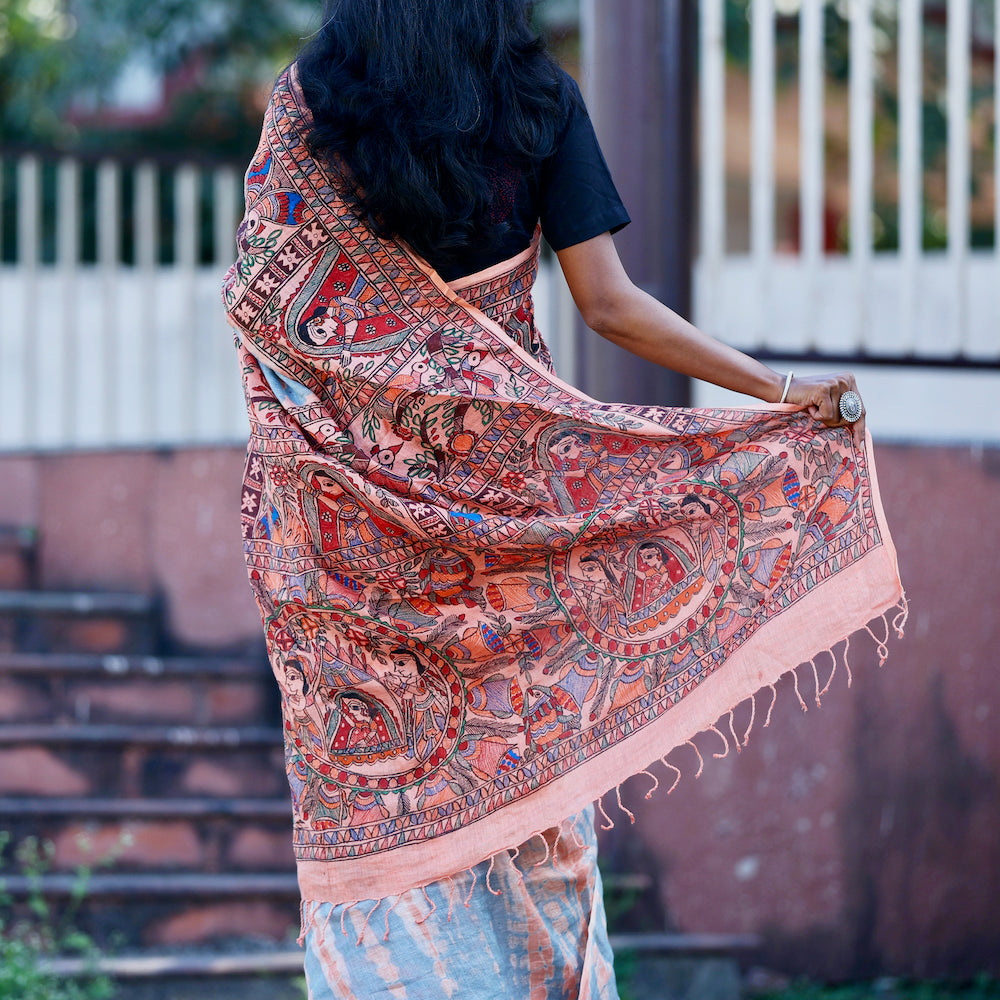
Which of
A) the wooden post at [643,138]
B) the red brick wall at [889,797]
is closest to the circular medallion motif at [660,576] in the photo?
the wooden post at [643,138]

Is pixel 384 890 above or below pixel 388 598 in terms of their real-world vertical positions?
below

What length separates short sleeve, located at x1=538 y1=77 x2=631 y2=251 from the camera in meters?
1.96

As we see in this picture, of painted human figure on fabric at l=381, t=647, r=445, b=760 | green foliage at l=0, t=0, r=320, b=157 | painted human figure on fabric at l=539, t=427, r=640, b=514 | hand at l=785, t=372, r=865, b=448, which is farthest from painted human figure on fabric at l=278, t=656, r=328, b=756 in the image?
green foliage at l=0, t=0, r=320, b=157

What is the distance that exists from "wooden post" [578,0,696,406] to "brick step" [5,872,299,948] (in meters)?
1.82

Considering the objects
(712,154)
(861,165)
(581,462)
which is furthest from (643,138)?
(581,462)

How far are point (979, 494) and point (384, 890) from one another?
2312 mm

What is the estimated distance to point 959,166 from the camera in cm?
368

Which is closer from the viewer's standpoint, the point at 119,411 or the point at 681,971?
the point at 681,971

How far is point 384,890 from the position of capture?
1.96 m

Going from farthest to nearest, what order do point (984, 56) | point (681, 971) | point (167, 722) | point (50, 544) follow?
1. point (984, 56)
2. point (50, 544)
3. point (167, 722)
4. point (681, 971)

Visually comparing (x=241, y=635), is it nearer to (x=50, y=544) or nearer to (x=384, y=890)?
(x=50, y=544)

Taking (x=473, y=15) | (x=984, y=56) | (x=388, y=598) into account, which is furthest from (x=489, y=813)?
(x=984, y=56)

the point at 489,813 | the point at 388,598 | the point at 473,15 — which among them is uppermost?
the point at 473,15

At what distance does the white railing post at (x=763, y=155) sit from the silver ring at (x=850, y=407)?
1.77 m
